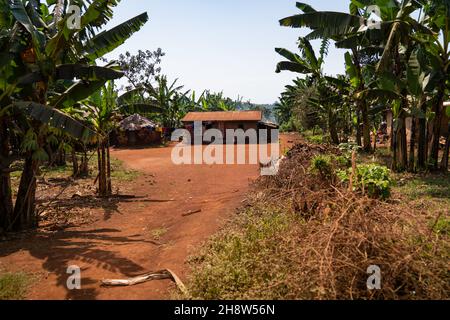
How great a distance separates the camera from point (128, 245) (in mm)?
6535

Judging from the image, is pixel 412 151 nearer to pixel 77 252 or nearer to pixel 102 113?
pixel 102 113

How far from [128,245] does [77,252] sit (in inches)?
35.6

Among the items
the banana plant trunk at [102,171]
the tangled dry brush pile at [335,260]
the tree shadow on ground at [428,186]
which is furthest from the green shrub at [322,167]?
the banana plant trunk at [102,171]

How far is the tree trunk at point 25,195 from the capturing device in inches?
284

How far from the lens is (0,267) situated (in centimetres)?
543

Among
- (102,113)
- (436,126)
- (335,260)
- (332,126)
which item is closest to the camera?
(335,260)

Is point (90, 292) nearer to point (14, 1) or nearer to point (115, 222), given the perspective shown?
point (115, 222)

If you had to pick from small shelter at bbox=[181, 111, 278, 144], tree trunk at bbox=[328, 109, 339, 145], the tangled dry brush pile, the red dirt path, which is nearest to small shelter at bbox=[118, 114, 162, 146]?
small shelter at bbox=[181, 111, 278, 144]

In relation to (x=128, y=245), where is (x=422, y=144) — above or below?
above

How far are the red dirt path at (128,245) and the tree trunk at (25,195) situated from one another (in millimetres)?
456

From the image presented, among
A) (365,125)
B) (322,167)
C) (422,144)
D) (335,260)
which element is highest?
(365,125)

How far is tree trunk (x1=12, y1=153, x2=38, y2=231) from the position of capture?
721 centimetres

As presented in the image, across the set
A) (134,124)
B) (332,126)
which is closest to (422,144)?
(332,126)

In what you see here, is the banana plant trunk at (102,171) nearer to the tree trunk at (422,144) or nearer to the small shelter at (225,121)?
the tree trunk at (422,144)
